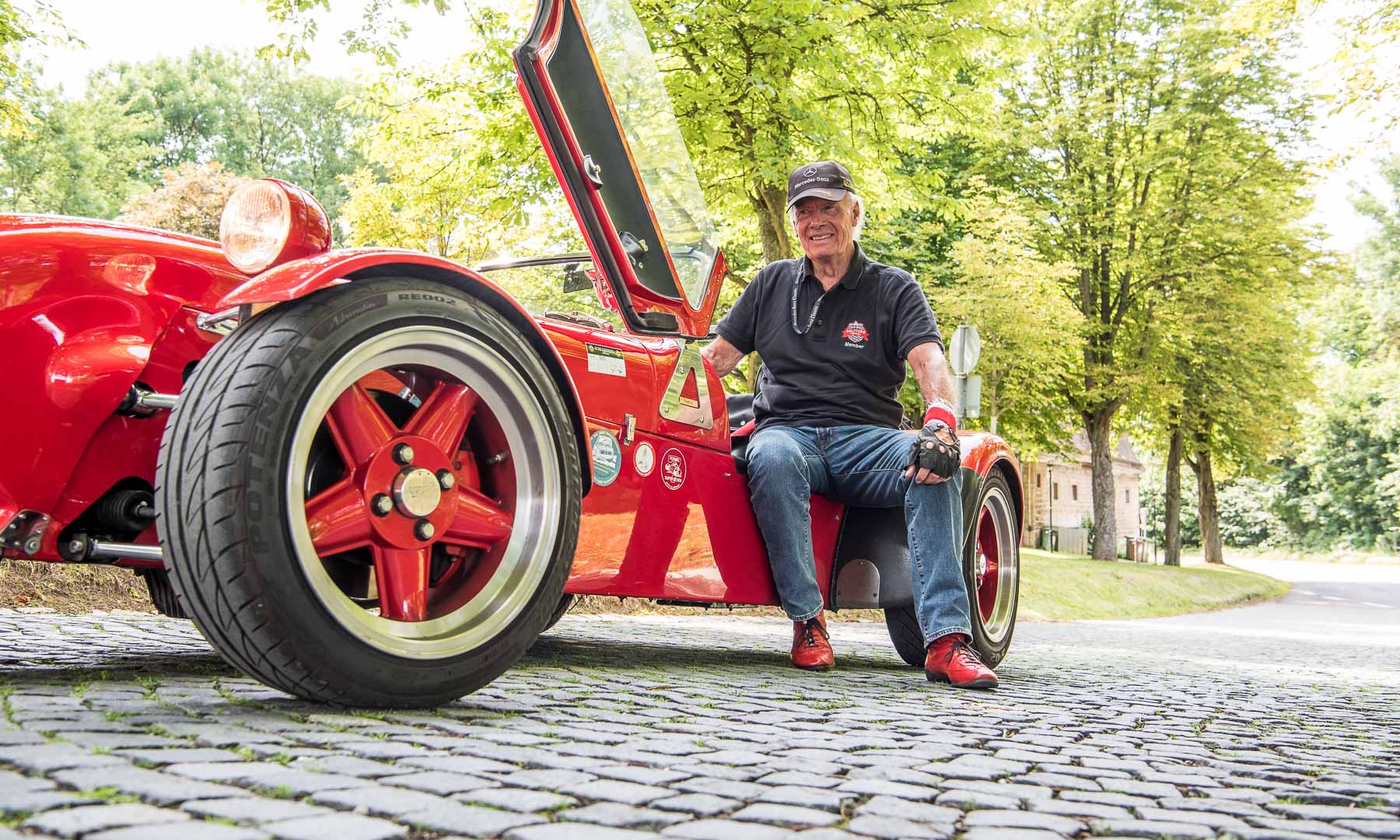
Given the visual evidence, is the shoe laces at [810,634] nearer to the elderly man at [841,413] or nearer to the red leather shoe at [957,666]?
the elderly man at [841,413]

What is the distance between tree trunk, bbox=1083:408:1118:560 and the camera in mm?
24531

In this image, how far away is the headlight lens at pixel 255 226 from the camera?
2420 millimetres

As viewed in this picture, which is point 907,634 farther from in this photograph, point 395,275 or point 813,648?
point 395,275

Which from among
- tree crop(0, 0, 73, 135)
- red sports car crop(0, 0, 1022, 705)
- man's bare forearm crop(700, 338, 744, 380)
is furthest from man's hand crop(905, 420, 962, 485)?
tree crop(0, 0, 73, 135)

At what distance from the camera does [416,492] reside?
2.33 m

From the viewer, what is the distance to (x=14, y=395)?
2369mm

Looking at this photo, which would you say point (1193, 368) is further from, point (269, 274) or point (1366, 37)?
point (269, 274)

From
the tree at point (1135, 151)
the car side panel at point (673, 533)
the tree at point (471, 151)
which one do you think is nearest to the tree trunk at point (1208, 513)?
the tree at point (1135, 151)

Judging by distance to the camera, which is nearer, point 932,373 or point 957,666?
point 957,666

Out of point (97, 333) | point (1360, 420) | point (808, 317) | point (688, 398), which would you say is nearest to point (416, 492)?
point (97, 333)

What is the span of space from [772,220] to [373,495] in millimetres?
9811

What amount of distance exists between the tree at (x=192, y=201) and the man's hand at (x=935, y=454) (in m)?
17.8

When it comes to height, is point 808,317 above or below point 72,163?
below

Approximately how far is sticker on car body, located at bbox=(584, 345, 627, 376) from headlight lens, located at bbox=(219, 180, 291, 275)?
119 cm
